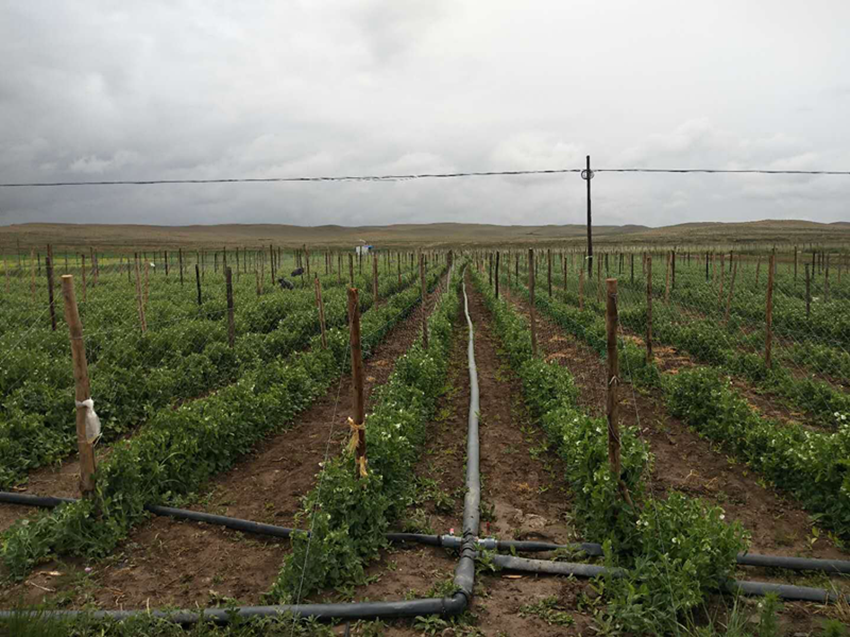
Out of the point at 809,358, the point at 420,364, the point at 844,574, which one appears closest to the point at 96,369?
the point at 420,364

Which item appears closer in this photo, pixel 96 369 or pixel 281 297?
pixel 96 369

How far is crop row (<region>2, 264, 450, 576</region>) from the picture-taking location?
4988mm

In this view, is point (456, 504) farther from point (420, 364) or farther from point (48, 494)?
point (48, 494)

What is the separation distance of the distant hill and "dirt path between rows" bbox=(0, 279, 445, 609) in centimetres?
8286

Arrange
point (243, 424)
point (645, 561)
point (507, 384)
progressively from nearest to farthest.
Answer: point (645, 561)
point (243, 424)
point (507, 384)

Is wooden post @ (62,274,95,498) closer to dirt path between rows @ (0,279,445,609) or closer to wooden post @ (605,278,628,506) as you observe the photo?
dirt path between rows @ (0,279,445,609)

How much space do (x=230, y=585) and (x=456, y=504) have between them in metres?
2.44

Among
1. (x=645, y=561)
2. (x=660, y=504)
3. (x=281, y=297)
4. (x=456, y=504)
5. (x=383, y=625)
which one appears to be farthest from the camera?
(x=281, y=297)

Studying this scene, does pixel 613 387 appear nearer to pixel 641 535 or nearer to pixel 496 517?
pixel 641 535

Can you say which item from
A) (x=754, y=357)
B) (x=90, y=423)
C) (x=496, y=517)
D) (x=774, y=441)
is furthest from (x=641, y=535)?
(x=754, y=357)

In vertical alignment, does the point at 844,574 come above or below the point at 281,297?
below

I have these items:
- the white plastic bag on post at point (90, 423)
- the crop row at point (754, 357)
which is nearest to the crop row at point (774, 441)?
the crop row at point (754, 357)

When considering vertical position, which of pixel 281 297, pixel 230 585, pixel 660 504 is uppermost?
pixel 281 297

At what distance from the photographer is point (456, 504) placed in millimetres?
6027
